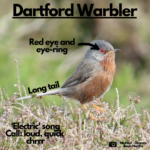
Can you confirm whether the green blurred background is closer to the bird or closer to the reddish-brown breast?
the bird

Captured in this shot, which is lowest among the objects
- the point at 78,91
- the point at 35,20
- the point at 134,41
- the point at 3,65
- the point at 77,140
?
the point at 77,140

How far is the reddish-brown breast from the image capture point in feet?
15.8

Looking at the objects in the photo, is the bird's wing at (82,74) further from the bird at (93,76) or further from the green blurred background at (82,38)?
the green blurred background at (82,38)

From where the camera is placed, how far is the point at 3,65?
7.68 meters

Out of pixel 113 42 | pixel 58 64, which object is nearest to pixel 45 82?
pixel 58 64

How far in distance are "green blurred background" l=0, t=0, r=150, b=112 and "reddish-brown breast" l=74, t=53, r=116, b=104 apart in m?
3.44

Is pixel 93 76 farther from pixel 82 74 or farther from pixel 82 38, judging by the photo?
pixel 82 38

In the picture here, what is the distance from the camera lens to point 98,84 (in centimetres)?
482

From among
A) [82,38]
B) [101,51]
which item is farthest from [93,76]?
[82,38]

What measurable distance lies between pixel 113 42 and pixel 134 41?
726 mm

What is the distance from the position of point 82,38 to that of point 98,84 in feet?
21.2

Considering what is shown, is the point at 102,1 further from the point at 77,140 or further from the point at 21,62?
the point at 77,140

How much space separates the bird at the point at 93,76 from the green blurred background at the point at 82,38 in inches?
130

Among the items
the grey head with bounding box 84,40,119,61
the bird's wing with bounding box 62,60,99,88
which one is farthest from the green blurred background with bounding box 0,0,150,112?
the grey head with bounding box 84,40,119,61
